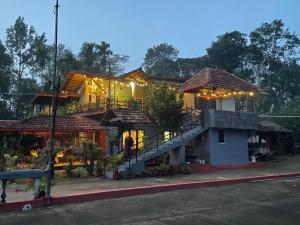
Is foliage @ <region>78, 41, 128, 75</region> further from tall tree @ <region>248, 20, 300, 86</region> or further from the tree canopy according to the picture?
tall tree @ <region>248, 20, 300, 86</region>

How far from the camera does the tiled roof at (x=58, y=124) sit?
21275 mm

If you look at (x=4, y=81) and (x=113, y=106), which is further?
(x=4, y=81)

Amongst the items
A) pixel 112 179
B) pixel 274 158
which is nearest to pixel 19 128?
pixel 112 179

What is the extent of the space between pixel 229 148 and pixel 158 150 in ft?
20.9

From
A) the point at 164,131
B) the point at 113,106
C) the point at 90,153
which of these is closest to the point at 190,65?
the point at 113,106

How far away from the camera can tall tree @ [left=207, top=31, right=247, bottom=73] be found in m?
58.9

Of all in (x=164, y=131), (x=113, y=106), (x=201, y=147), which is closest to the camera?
(x=164, y=131)

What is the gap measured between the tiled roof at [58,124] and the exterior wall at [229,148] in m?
8.44

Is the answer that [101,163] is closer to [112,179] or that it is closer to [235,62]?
[112,179]

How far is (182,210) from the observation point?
31.6 ft

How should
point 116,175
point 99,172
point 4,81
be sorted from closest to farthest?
point 116,175, point 99,172, point 4,81

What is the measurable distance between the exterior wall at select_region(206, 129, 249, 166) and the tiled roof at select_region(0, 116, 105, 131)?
8445mm

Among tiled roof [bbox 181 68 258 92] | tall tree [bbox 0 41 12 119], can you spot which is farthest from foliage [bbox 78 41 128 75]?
tiled roof [bbox 181 68 258 92]

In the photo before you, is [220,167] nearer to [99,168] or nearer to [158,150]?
[158,150]
